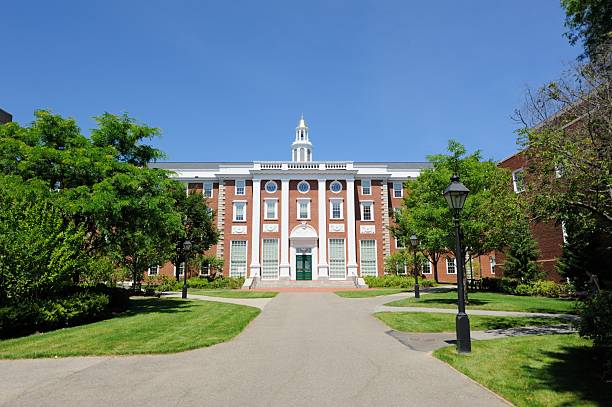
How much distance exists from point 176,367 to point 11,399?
2559 mm

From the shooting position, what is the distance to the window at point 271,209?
1649 inches

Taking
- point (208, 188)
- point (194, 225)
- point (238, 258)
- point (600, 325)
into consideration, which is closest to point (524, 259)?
point (600, 325)

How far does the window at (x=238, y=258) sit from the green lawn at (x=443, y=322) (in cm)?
2745

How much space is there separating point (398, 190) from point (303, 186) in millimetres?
11339

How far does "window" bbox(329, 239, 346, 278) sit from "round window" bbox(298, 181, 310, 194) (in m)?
6.00

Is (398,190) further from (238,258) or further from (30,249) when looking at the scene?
(30,249)

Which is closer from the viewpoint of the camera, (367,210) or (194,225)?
(194,225)

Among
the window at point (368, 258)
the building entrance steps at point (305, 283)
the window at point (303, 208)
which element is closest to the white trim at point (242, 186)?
the window at point (303, 208)

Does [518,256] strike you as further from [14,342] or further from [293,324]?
[14,342]

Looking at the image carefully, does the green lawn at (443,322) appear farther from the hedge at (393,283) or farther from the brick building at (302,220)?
the brick building at (302,220)

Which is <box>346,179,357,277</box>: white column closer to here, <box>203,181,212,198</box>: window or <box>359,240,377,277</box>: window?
<box>359,240,377,277</box>: window

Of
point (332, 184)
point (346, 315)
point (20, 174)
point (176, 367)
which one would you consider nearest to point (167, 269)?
point (332, 184)

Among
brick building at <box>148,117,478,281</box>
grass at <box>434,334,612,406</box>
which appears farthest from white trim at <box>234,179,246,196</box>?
grass at <box>434,334,612,406</box>

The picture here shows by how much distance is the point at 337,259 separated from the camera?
1606 inches
